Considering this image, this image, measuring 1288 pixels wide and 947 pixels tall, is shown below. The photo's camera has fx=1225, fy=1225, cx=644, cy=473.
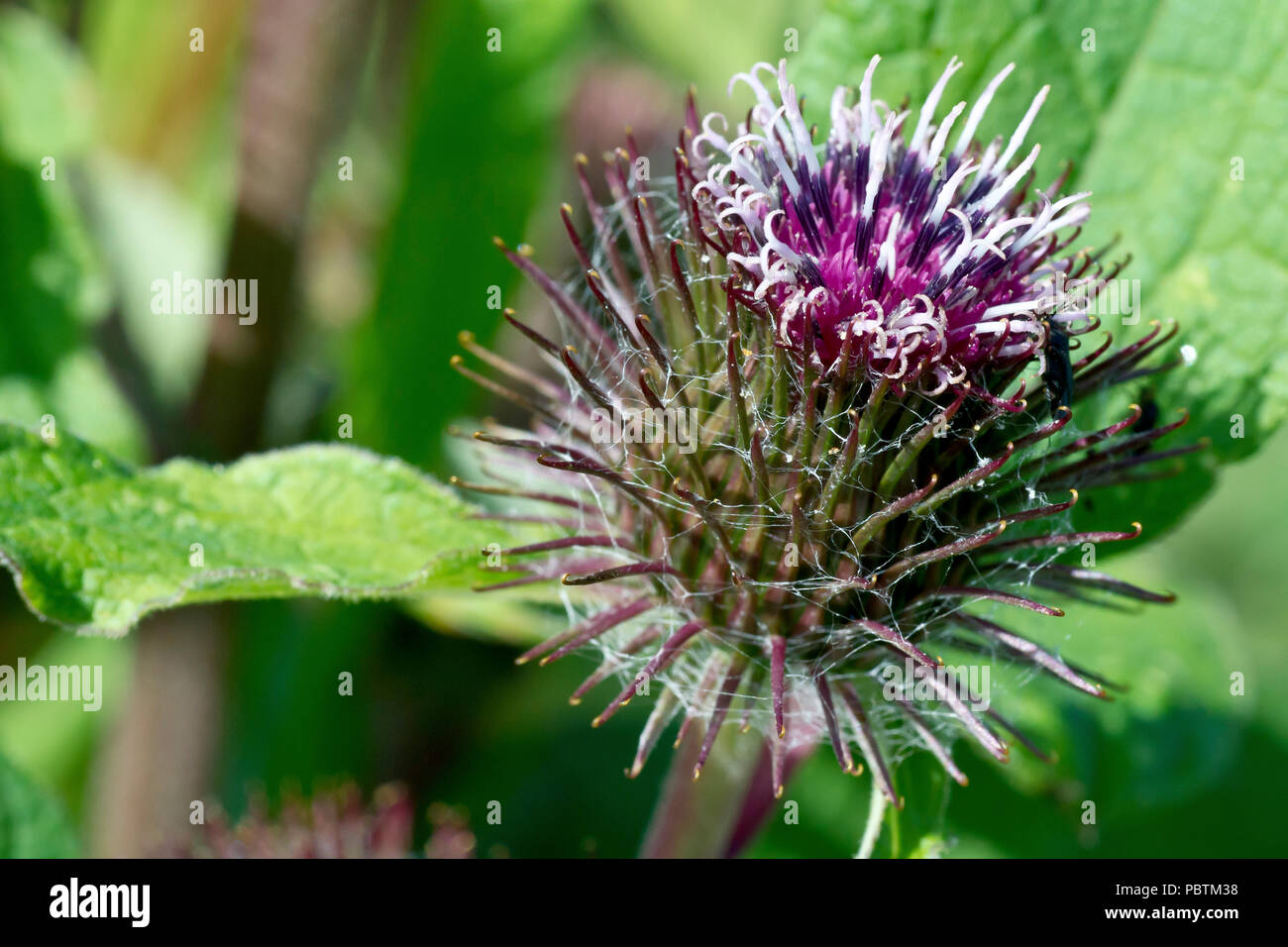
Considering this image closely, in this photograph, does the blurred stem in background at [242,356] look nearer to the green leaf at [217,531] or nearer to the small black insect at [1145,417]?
the green leaf at [217,531]

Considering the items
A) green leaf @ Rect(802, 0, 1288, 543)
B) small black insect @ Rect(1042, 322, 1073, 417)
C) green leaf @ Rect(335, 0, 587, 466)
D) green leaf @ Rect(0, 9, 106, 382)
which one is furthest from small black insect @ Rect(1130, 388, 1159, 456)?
green leaf @ Rect(0, 9, 106, 382)

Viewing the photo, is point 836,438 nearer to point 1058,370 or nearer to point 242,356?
point 1058,370

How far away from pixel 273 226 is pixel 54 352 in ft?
1.88

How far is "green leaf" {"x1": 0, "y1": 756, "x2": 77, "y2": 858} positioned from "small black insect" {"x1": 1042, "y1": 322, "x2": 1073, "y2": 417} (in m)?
1.94

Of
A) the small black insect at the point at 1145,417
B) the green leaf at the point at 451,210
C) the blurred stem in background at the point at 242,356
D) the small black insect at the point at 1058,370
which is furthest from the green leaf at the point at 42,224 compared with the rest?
the small black insect at the point at 1145,417

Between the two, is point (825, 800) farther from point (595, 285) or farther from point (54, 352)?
point (54, 352)

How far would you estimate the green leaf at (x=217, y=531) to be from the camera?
1.82 metres

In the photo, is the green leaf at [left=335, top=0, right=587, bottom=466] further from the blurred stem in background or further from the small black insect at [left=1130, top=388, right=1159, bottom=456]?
the small black insect at [left=1130, top=388, right=1159, bottom=456]

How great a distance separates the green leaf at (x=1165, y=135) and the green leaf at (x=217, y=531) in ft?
3.51

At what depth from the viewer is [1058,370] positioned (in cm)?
188

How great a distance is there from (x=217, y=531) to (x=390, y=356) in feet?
4.23

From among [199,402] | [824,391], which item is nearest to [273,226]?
[199,402]

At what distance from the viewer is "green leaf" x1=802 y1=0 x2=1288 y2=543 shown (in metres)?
2.25

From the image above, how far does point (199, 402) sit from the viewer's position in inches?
117
